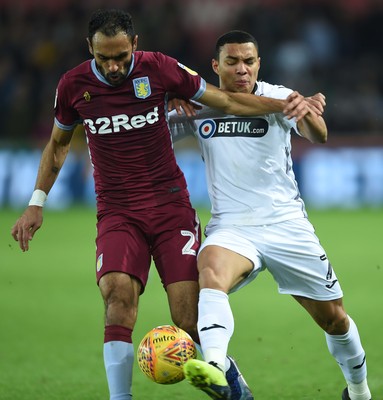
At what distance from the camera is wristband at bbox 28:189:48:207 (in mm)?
6266

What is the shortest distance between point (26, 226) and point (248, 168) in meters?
1.42

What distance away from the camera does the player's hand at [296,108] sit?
19.4 ft

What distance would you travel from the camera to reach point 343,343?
20.6 ft

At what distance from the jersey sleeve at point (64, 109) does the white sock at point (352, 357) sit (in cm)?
209

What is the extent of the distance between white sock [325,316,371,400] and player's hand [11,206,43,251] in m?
1.96

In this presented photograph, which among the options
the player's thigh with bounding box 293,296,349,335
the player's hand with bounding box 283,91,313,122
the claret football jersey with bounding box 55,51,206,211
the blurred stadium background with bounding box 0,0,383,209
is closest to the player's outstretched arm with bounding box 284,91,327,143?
the player's hand with bounding box 283,91,313,122

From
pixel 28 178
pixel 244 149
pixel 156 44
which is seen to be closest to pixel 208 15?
pixel 156 44

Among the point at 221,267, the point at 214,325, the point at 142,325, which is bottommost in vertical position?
the point at 142,325

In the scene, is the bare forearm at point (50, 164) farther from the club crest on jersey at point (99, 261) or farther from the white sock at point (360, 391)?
the white sock at point (360, 391)

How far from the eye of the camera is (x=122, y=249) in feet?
19.4

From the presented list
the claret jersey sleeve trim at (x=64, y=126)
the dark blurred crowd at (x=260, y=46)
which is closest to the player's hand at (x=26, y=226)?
the claret jersey sleeve trim at (x=64, y=126)

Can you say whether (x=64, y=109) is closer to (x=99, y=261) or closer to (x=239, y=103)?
(x=99, y=261)

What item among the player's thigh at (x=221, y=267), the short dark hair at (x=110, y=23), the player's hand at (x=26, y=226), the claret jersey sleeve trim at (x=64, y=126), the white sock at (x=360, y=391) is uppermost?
the short dark hair at (x=110, y=23)

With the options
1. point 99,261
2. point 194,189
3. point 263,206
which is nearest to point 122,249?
point 99,261
